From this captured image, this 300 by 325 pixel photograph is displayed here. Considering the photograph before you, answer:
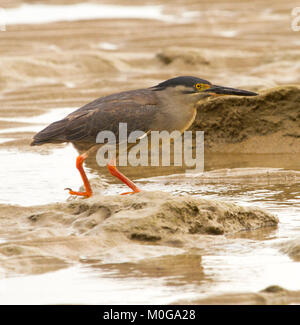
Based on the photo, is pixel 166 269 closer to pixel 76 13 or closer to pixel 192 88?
pixel 192 88

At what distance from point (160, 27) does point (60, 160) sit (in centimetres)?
1112

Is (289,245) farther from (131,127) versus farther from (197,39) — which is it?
(197,39)

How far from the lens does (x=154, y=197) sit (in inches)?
254

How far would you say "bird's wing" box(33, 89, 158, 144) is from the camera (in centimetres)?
780

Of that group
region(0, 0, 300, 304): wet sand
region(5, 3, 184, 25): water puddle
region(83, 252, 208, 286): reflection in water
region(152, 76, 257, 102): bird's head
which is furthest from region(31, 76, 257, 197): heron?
region(5, 3, 184, 25): water puddle

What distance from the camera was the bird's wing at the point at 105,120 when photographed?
7.80 meters

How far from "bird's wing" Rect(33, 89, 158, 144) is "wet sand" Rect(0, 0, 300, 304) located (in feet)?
2.03

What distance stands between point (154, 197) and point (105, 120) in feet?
5.24

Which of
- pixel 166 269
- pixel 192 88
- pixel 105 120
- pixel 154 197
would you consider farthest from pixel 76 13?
pixel 166 269

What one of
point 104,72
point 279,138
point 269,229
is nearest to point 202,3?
point 104,72

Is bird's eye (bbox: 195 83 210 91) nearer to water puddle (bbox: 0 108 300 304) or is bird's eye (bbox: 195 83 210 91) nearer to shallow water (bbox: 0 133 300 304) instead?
water puddle (bbox: 0 108 300 304)

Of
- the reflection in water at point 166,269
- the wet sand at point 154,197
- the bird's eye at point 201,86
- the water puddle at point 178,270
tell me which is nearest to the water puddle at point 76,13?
the wet sand at point 154,197

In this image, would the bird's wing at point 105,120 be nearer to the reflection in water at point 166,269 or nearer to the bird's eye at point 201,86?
the bird's eye at point 201,86
